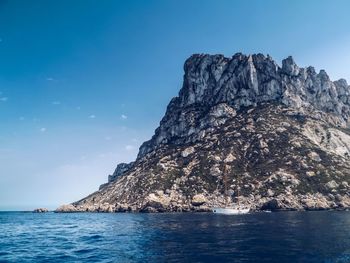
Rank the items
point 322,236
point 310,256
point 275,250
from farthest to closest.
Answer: point 322,236, point 275,250, point 310,256

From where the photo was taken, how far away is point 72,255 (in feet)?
193

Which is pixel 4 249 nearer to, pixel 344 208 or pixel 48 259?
pixel 48 259

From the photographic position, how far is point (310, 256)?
53.0 m

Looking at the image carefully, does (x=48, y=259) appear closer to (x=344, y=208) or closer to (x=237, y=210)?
(x=237, y=210)

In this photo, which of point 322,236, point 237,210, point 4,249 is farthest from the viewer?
point 237,210

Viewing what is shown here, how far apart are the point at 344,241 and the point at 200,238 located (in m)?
30.1

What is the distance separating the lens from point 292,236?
253 ft

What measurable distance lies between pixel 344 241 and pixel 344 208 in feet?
477

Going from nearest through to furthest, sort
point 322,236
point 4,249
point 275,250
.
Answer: point 275,250
point 4,249
point 322,236

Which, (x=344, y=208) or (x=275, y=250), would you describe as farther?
(x=344, y=208)

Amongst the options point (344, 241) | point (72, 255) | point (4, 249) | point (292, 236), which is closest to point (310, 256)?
point (344, 241)

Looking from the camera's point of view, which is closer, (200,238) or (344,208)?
(200,238)

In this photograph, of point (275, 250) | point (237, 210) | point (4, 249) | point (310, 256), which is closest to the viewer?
point (310, 256)

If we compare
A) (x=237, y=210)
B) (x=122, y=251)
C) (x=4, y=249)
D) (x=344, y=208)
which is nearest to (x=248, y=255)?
(x=122, y=251)
